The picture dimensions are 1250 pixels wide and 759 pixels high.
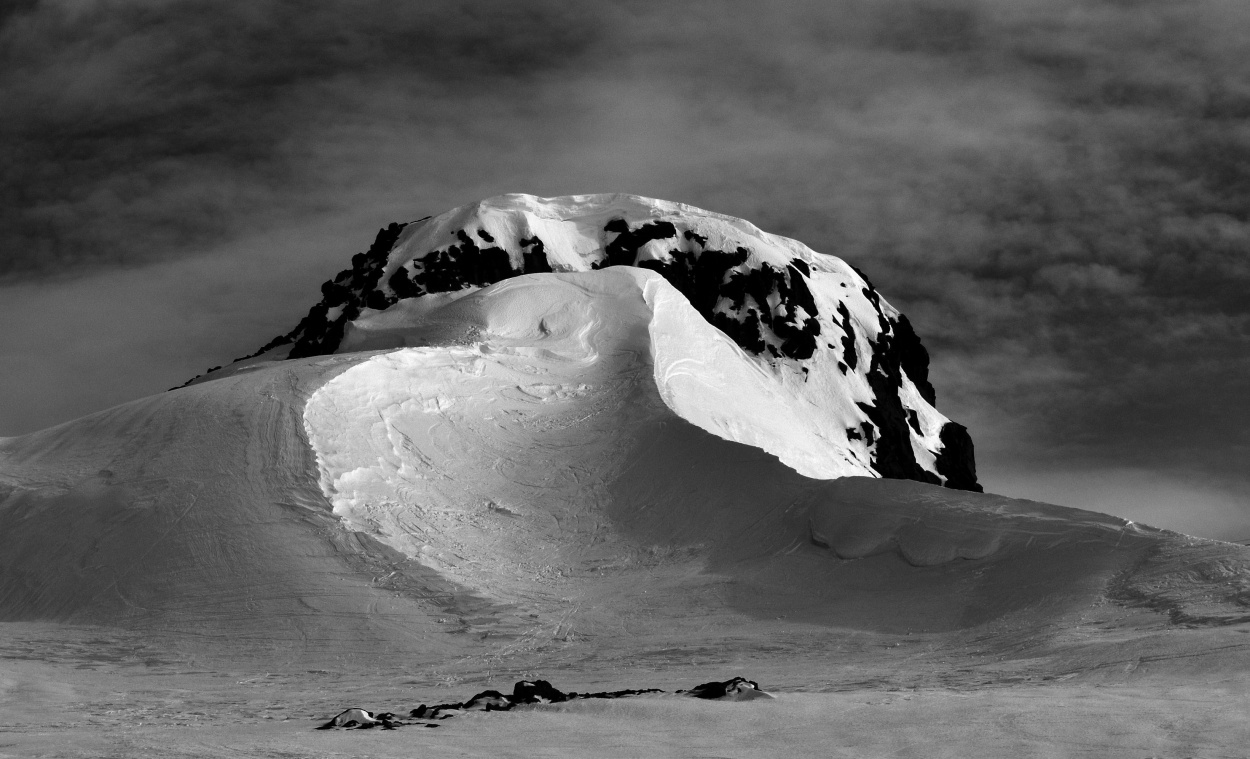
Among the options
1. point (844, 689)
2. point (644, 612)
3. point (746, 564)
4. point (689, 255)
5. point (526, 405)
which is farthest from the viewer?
point (689, 255)

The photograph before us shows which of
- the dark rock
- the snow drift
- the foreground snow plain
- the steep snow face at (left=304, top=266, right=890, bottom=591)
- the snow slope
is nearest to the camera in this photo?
the foreground snow plain

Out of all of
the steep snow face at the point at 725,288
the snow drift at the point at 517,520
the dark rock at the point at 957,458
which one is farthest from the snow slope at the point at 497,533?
the dark rock at the point at 957,458

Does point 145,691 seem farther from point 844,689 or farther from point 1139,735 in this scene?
point 1139,735

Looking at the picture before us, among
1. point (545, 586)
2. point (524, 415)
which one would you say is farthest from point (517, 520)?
point (524, 415)

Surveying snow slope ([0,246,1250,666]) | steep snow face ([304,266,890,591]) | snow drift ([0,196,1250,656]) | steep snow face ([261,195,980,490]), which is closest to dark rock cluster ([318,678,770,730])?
snow slope ([0,246,1250,666])

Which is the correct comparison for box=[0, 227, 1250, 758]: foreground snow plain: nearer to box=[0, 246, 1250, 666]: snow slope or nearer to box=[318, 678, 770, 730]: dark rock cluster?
box=[0, 246, 1250, 666]: snow slope

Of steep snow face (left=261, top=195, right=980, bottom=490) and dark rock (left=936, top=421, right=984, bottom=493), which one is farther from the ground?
steep snow face (left=261, top=195, right=980, bottom=490)

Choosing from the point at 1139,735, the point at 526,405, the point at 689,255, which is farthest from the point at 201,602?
the point at 689,255

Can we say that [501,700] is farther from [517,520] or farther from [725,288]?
[725,288]
